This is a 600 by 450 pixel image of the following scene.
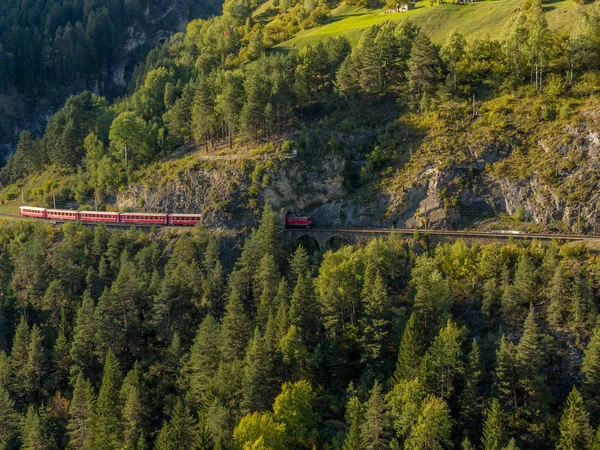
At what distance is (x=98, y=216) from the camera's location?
292 feet

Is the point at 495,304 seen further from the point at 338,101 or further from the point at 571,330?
the point at 338,101

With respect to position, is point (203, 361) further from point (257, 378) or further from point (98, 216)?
point (98, 216)

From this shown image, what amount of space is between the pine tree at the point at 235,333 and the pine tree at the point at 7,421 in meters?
21.7

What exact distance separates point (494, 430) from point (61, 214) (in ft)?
233

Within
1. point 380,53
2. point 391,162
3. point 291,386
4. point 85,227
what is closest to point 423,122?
point 391,162

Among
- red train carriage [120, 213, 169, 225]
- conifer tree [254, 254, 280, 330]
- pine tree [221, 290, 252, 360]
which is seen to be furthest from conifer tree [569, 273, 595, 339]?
red train carriage [120, 213, 169, 225]

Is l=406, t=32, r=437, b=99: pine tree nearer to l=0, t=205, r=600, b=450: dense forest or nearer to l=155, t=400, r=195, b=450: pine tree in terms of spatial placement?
l=0, t=205, r=600, b=450: dense forest

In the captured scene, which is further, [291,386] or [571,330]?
[571,330]

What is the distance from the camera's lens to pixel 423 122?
272 feet

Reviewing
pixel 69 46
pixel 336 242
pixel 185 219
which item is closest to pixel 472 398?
pixel 336 242

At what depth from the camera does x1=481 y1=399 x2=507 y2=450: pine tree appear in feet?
158

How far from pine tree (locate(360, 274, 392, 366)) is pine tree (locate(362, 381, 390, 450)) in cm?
853

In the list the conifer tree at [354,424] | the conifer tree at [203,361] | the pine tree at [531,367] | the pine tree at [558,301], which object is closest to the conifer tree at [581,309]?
the pine tree at [558,301]

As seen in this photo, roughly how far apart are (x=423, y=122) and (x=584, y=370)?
41.1 metres
